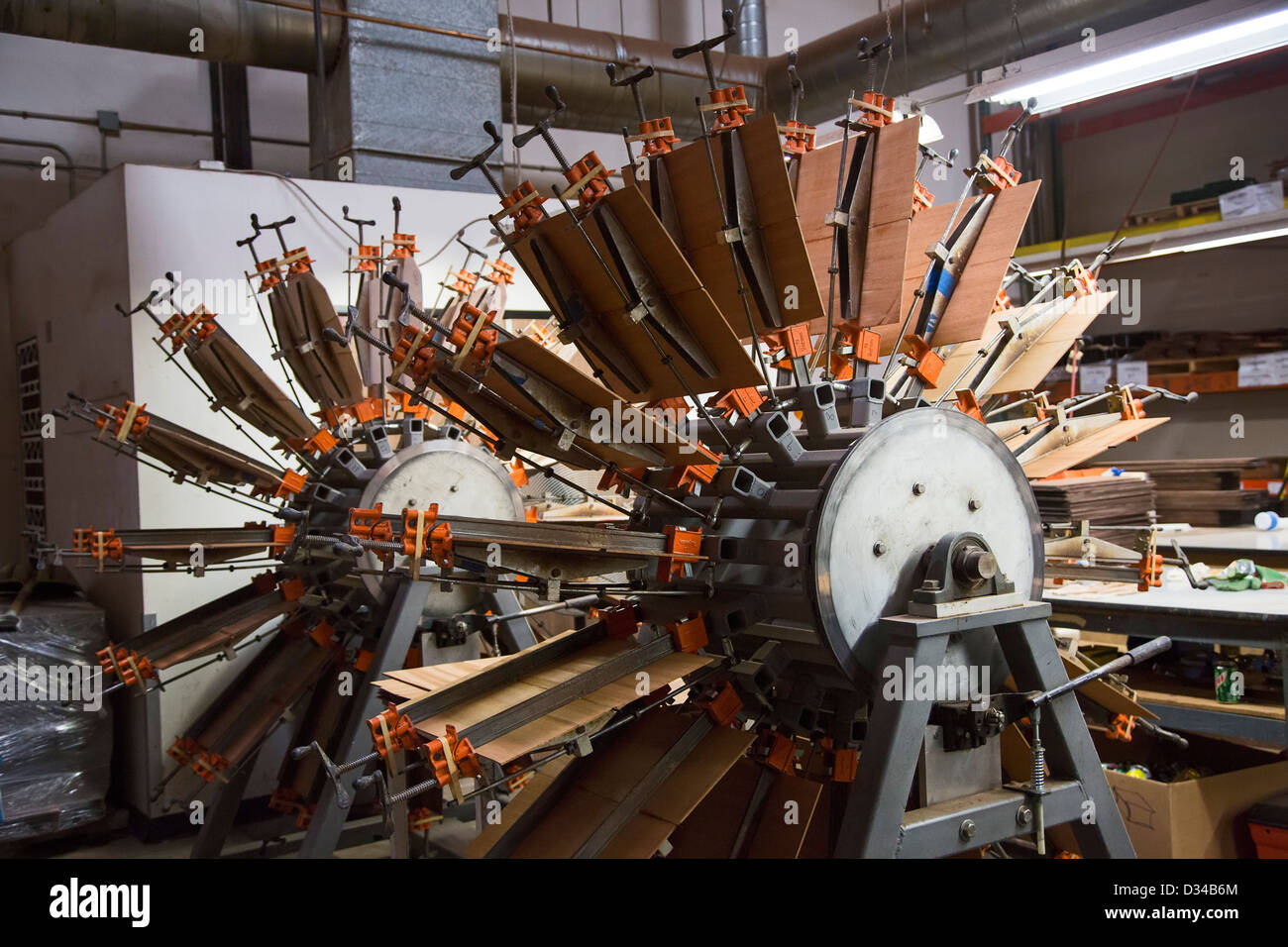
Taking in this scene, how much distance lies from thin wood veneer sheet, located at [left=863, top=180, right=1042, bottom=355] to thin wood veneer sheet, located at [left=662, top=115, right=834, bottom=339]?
372 mm

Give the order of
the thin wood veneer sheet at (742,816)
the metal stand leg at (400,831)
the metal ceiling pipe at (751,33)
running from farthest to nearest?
the metal ceiling pipe at (751,33)
the metal stand leg at (400,831)
the thin wood veneer sheet at (742,816)

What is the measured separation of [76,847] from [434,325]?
4164 millimetres

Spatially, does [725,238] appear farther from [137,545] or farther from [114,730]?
[114,730]

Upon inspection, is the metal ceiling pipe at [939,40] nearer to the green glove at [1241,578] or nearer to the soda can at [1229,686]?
the green glove at [1241,578]

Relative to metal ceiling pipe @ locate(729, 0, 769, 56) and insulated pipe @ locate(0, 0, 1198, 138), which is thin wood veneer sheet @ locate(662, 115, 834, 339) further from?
metal ceiling pipe @ locate(729, 0, 769, 56)

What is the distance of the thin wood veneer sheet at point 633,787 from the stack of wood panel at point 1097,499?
2.47 metres

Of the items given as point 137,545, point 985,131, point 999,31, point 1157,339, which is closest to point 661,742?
point 137,545

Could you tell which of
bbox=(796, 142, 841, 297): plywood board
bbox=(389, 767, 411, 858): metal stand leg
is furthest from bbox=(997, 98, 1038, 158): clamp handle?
bbox=(389, 767, 411, 858): metal stand leg

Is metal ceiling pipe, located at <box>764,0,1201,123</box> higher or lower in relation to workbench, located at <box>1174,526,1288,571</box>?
higher

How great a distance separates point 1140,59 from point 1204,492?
2.67 meters

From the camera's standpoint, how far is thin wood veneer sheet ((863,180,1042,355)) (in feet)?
8.85

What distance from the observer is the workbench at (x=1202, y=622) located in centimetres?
350

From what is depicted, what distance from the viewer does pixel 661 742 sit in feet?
A: 8.41

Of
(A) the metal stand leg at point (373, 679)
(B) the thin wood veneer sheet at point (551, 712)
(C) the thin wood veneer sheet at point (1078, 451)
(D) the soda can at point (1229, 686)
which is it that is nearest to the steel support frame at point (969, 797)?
(B) the thin wood veneer sheet at point (551, 712)
